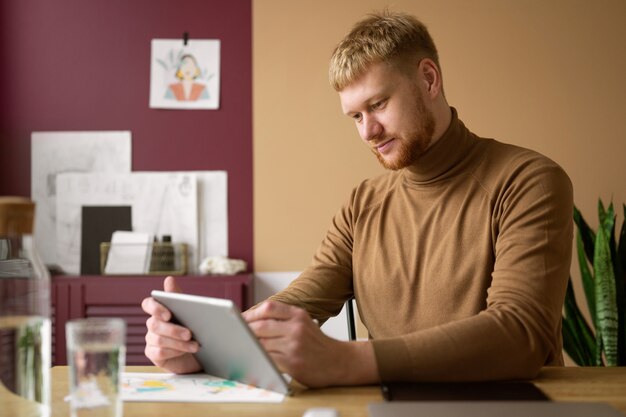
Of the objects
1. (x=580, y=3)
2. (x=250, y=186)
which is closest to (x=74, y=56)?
(x=250, y=186)

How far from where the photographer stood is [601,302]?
114 inches

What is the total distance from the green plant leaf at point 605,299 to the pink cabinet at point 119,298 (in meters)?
1.51

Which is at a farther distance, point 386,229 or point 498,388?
point 386,229

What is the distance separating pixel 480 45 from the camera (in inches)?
140

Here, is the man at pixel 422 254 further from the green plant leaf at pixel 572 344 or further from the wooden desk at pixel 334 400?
the green plant leaf at pixel 572 344

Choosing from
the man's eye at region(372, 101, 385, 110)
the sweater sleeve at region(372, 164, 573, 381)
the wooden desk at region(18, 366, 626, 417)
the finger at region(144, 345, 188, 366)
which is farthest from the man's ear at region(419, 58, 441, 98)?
the finger at region(144, 345, 188, 366)

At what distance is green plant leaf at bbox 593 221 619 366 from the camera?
9.36ft

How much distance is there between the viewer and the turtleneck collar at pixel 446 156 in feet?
5.89

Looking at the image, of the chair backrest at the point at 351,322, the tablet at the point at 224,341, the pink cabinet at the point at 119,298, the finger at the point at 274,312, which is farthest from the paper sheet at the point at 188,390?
the pink cabinet at the point at 119,298

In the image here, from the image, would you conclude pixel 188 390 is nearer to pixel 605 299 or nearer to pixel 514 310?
pixel 514 310

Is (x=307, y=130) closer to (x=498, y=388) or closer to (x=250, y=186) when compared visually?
(x=250, y=186)

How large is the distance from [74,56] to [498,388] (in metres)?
3.07

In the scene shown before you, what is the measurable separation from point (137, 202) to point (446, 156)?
7.02ft

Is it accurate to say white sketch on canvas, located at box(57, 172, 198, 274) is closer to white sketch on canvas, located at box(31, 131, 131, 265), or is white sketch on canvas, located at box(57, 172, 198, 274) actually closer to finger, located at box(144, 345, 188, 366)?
white sketch on canvas, located at box(31, 131, 131, 265)
